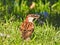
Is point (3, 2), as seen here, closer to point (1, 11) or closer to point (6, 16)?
point (1, 11)

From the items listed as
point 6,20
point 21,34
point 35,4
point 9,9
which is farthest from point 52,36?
point 35,4

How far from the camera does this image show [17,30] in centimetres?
600

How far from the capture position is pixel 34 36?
5.79 m

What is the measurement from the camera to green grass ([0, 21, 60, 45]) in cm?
546

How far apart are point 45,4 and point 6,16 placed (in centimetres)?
165

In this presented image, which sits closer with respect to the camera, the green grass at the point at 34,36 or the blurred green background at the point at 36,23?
the green grass at the point at 34,36

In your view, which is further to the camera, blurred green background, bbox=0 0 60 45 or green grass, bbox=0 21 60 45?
blurred green background, bbox=0 0 60 45

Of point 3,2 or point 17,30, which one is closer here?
point 17,30

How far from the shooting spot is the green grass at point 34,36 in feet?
17.9

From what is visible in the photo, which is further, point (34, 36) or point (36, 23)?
point (36, 23)

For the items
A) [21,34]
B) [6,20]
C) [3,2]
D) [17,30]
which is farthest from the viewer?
[3,2]

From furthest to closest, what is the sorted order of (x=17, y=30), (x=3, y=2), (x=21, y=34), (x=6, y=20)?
(x=3, y=2) < (x=6, y=20) < (x=17, y=30) < (x=21, y=34)

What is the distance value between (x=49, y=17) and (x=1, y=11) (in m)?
1.23

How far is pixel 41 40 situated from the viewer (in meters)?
5.70
